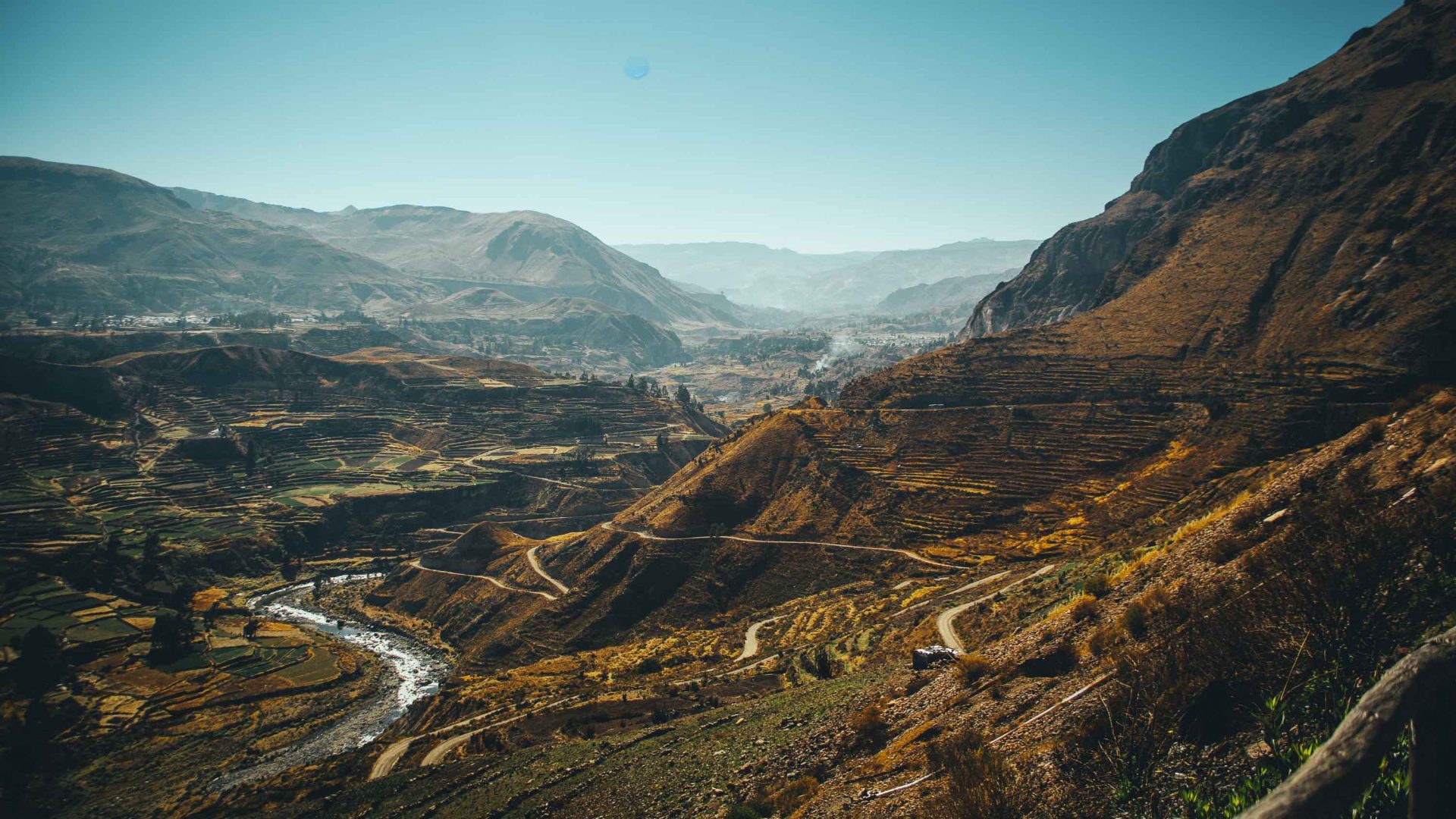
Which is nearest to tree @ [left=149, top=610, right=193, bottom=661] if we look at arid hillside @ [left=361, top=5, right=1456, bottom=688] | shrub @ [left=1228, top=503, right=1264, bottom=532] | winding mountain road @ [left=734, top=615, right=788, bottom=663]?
arid hillside @ [left=361, top=5, right=1456, bottom=688]

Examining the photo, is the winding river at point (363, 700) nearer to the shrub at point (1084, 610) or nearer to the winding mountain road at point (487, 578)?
the winding mountain road at point (487, 578)

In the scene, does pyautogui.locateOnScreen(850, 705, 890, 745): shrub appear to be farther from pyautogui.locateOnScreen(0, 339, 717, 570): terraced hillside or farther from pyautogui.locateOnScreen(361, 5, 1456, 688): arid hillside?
pyautogui.locateOnScreen(0, 339, 717, 570): terraced hillside

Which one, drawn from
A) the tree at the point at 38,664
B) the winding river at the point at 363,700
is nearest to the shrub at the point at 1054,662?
the winding river at the point at 363,700

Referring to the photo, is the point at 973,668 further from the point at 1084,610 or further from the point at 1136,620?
the point at 1136,620

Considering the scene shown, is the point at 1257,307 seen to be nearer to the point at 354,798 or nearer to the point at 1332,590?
the point at 1332,590

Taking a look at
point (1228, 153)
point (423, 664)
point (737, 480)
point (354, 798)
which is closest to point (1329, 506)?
point (354, 798)
